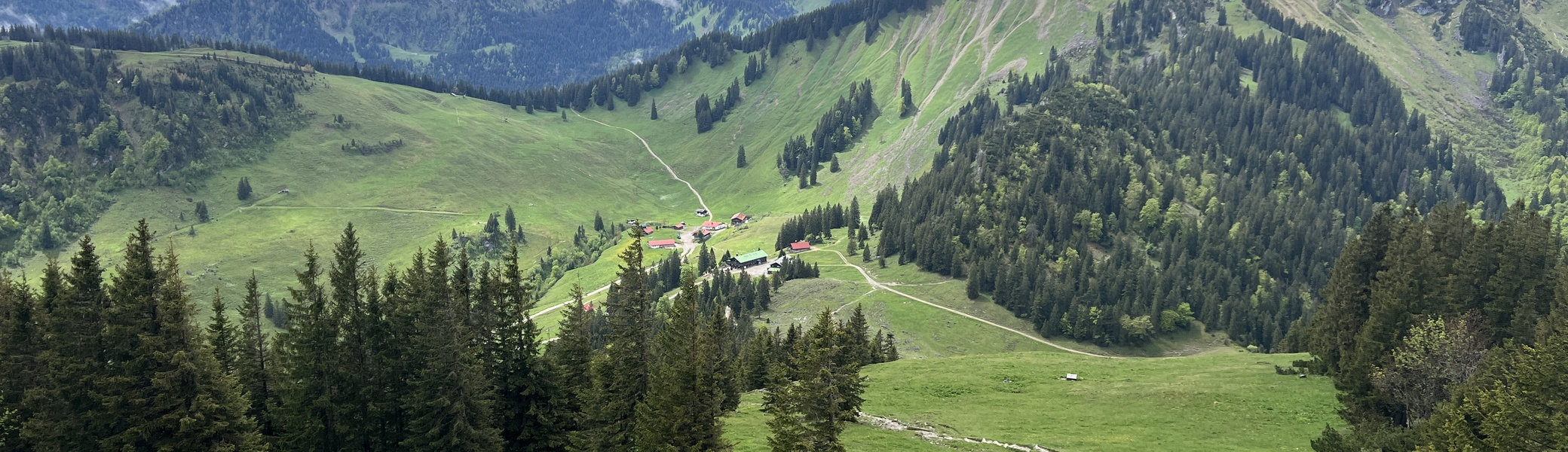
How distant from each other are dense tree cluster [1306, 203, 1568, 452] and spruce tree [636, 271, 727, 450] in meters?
40.6

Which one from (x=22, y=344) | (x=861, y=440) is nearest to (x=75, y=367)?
(x=22, y=344)

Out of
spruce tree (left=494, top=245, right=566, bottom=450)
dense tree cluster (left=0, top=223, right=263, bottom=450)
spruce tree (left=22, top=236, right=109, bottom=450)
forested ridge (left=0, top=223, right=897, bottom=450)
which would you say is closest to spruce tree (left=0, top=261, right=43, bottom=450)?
forested ridge (left=0, top=223, right=897, bottom=450)

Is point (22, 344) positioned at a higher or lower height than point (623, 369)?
lower

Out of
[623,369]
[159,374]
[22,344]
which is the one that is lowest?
[22,344]

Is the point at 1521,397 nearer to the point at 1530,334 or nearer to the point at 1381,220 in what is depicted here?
the point at 1530,334

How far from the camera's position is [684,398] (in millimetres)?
47406

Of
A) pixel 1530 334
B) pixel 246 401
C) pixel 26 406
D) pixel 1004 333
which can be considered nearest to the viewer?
pixel 246 401

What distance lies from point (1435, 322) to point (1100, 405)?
26.4m

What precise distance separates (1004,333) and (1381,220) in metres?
88.7

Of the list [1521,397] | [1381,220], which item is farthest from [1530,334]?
[1521,397]

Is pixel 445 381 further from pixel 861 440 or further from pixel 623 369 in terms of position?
pixel 861 440

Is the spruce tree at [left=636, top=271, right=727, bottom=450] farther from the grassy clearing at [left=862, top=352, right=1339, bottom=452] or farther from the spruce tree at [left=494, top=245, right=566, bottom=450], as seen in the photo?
the grassy clearing at [left=862, top=352, right=1339, bottom=452]

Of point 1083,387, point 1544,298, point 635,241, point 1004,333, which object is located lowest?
point 1004,333

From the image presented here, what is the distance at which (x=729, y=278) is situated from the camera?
19938 cm
